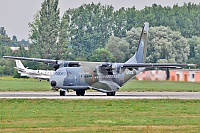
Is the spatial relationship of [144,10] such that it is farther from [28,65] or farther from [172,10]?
[28,65]

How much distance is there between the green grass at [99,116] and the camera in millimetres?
24906

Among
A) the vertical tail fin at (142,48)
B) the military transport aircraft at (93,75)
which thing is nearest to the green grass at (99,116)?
the military transport aircraft at (93,75)

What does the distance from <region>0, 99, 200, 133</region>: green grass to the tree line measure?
44.4 metres

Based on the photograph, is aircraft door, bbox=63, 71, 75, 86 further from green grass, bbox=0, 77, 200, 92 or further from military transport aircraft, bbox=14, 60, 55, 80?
military transport aircraft, bbox=14, 60, 55, 80

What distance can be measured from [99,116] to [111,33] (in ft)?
383

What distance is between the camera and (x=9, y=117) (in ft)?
93.0

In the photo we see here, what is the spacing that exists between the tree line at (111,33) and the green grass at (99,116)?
146 feet

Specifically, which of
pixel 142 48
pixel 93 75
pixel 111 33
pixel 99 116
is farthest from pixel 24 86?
pixel 111 33

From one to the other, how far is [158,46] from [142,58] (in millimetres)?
51072

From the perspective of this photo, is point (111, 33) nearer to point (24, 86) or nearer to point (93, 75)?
point (24, 86)

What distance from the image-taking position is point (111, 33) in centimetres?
14562

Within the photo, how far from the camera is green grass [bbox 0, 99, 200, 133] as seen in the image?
81.7ft

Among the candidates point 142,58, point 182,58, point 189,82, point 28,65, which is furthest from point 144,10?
point 142,58

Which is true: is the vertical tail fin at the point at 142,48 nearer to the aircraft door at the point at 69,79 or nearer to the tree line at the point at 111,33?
the aircraft door at the point at 69,79
